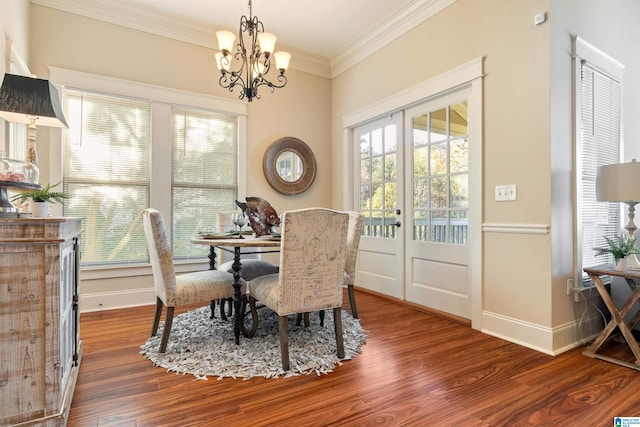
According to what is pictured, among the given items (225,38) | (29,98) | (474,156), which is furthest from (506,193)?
(29,98)

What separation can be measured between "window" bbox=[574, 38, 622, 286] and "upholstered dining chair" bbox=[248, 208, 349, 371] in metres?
1.83

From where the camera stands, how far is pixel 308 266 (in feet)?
6.66

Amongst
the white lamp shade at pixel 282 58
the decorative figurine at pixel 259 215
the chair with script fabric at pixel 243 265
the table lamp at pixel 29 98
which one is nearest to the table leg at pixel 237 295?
the chair with script fabric at pixel 243 265

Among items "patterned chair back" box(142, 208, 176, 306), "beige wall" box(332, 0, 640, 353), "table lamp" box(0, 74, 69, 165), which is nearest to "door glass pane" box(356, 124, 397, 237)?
"beige wall" box(332, 0, 640, 353)

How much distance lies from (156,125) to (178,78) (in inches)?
23.4

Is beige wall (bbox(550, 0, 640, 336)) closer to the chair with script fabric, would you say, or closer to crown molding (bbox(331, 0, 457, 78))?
crown molding (bbox(331, 0, 457, 78))

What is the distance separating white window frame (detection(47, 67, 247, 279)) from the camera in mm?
3105

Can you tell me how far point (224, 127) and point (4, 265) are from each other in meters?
2.95

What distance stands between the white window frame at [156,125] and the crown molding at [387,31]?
1450 millimetres

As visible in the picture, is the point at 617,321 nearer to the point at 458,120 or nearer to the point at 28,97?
the point at 458,120

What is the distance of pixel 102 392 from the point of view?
1761mm

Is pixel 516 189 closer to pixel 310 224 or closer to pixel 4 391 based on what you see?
pixel 310 224

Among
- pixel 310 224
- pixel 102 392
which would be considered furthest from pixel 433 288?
pixel 102 392

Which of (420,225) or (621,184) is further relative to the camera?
(420,225)
